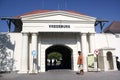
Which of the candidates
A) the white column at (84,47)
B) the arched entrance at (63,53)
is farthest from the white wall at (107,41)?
the arched entrance at (63,53)

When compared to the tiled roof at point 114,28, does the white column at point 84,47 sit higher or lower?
lower

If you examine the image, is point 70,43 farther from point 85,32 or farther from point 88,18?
point 88,18

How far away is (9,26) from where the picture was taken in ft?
75.6

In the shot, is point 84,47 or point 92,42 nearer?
point 84,47

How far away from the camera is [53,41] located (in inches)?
797

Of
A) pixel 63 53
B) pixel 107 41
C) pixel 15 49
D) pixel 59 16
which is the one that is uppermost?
pixel 59 16

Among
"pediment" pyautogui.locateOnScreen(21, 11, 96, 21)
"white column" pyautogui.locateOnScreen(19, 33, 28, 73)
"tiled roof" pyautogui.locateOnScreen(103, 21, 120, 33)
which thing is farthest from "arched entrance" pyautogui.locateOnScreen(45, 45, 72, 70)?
"tiled roof" pyautogui.locateOnScreen(103, 21, 120, 33)

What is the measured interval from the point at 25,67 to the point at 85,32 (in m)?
8.11

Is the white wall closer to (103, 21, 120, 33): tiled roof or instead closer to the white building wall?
the white building wall

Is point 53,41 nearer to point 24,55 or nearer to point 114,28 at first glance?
point 24,55

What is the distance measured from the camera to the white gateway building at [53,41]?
18.8 m

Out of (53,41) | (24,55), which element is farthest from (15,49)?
(53,41)

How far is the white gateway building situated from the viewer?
1881cm

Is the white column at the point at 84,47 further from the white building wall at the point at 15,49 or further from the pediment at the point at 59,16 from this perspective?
the white building wall at the point at 15,49
